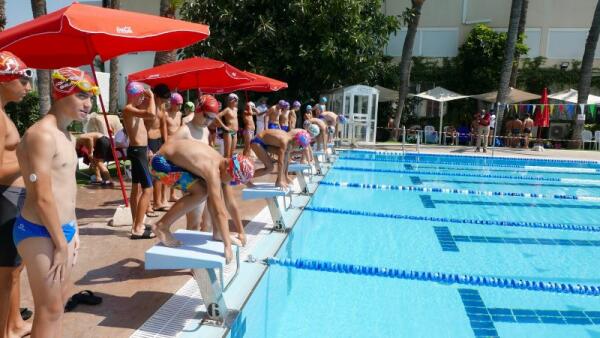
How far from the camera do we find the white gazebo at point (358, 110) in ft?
56.0

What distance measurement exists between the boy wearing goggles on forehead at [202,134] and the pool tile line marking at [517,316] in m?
2.26

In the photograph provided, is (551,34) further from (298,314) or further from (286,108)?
(298,314)

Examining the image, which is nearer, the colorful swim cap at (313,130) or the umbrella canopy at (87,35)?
the umbrella canopy at (87,35)

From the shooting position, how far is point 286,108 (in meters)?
12.0

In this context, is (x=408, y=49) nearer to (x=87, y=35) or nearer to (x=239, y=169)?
(x=87, y=35)

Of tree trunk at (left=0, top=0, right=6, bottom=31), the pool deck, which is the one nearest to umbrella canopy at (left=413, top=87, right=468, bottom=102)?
tree trunk at (left=0, top=0, right=6, bottom=31)

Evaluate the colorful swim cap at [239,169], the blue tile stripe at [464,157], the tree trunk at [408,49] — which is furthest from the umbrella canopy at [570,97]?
the colorful swim cap at [239,169]

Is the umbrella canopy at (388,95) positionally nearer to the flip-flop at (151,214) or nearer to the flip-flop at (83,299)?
the flip-flop at (151,214)

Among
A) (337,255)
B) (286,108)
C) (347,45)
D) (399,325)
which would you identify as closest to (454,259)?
(337,255)

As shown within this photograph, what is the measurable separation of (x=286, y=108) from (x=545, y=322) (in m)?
8.79

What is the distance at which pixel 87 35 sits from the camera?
15.5ft

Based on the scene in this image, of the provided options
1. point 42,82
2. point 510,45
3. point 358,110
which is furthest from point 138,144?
point 510,45

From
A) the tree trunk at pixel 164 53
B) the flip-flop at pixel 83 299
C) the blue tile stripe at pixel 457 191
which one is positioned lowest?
the blue tile stripe at pixel 457 191

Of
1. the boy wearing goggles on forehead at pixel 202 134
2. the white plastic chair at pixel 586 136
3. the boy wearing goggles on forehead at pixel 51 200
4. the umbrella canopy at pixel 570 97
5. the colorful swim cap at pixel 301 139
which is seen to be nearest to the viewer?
the boy wearing goggles on forehead at pixel 51 200
